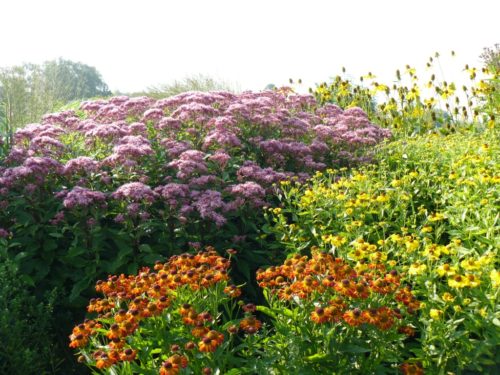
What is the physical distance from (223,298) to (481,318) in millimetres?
1208

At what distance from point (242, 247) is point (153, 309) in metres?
1.96

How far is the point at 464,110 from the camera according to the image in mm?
8891

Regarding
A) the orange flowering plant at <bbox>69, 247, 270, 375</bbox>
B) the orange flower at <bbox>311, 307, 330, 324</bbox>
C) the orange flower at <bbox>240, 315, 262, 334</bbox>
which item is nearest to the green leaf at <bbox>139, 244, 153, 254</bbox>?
the orange flowering plant at <bbox>69, 247, 270, 375</bbox>

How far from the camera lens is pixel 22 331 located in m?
3.91

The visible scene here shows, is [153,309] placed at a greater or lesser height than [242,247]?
greater

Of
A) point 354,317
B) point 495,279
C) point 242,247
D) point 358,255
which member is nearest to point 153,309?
point 354,317

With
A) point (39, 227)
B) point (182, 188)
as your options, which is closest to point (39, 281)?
point (39, 227)

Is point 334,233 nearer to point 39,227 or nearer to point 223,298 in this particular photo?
point 223,298

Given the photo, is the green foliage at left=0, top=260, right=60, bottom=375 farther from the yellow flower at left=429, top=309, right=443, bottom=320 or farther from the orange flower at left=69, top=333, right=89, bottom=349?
the yellow flower at left=429, top=309, right=443, bottom=320

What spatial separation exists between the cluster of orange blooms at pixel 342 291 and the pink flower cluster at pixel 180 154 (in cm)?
160

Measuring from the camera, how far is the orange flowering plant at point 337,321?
2.56 m

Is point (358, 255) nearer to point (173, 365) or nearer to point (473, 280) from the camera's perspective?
point (473, 280)

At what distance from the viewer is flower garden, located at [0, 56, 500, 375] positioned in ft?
8.80

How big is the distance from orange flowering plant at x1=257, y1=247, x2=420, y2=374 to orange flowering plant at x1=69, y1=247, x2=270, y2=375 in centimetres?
16
